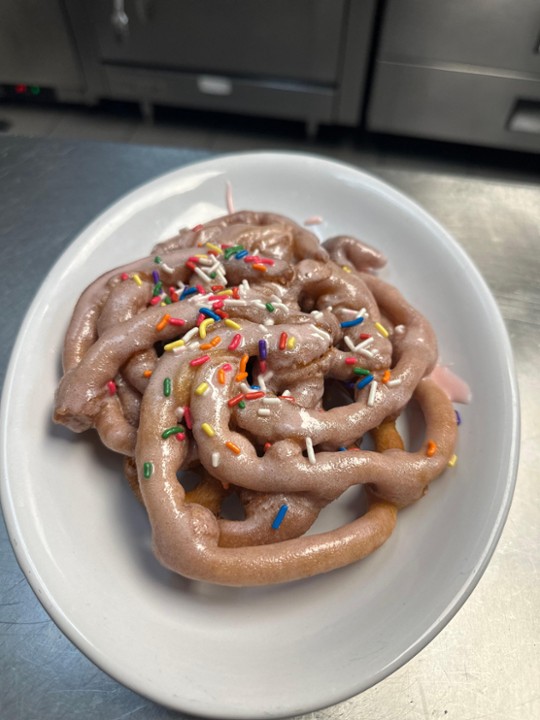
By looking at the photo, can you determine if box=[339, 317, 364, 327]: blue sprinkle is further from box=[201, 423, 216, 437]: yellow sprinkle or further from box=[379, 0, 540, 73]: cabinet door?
box=[379, 0, 540, 73]: cabinet door

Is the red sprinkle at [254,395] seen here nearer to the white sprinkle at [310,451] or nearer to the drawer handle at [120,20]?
the white sprinkle at [310,451]

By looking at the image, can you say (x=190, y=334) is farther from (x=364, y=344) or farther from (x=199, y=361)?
(x=364, y=344)

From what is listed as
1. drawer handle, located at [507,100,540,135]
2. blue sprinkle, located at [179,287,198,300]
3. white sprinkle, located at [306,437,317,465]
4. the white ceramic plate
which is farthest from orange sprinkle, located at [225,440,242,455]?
drawer handle, located at [507,100,540,135]

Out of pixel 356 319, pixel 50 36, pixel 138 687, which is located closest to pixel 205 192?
pixel 356 319

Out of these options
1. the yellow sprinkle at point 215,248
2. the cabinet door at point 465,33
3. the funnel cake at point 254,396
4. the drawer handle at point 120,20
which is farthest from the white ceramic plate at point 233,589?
the drawer handle at point 120,20

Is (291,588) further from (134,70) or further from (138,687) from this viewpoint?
(134,70)
